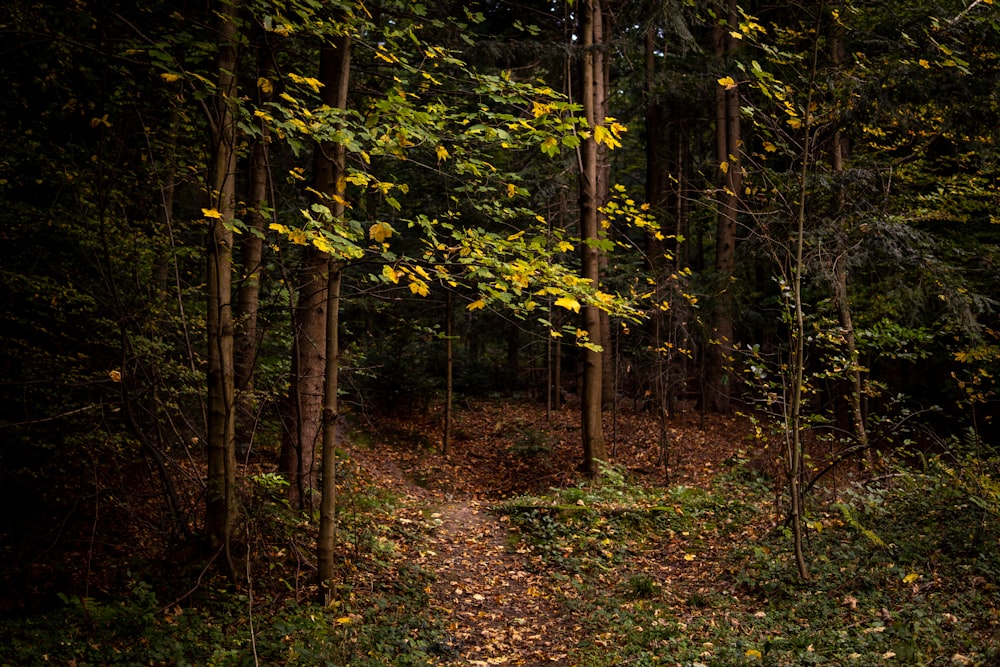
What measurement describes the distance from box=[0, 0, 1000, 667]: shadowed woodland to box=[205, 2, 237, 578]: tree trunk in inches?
1.4

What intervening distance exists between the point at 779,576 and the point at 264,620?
5214mm

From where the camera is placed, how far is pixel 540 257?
5680 millimetres

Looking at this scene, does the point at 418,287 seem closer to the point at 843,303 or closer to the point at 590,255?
the point at 590,255

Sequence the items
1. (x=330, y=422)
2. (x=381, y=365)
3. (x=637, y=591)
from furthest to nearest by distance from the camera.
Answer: (x=381, y=365), (x=637, y=591), (x=330, y=422)

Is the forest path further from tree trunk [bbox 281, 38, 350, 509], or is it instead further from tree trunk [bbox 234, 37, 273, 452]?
tree trunk [bbox 234, 37, 273, 452]

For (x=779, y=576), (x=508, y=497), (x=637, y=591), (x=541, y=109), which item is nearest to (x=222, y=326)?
(x=541, y=109)

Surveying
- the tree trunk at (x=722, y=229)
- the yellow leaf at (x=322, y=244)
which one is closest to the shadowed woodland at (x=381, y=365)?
the yellow leaf at (x=322, y=244)

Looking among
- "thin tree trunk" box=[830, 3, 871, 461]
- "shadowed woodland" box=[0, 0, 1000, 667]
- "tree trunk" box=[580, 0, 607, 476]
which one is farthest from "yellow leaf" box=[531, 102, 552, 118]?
"thin tree trunk" box=[830, 3, 871, 461]

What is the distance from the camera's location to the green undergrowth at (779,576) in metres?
5.09

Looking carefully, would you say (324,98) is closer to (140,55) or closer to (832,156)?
(140,55)

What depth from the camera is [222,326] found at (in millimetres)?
5703

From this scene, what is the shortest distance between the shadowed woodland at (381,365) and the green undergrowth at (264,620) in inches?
1.2

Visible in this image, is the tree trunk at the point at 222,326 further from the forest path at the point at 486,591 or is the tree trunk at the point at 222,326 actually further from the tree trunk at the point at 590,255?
the tree trunk at the point at 590,255

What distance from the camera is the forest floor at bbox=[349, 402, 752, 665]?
6445mm
